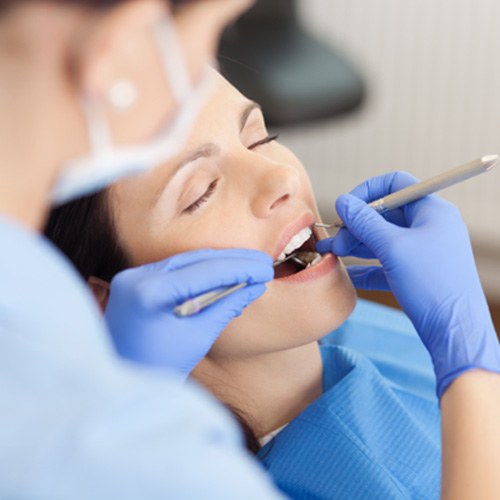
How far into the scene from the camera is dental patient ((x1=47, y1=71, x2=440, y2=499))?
1441 millimetres

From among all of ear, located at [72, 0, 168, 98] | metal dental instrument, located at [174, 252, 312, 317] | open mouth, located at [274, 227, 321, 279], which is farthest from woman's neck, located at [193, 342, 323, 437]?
ear, located at [72, 0, 168, 98]

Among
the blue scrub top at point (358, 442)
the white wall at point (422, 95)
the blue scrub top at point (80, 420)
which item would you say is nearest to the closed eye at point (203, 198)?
the blue scrub top at point (358, 442)

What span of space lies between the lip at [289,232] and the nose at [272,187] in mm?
38

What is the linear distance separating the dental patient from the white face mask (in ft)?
1.79

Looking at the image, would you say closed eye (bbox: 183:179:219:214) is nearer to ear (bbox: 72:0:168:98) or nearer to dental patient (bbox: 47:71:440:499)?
dental patient (bbox: 47:71:440:499)

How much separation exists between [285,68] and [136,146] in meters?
2.07

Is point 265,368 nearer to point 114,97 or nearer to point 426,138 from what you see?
point 114,97

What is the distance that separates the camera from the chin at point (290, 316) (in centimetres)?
144

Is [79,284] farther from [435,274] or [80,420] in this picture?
[435,274]

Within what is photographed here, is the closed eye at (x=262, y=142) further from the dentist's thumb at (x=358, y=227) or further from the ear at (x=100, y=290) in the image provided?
the ear at (x=100, y=290)

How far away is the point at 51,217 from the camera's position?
148 centimetres

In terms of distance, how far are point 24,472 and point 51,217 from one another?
2.58ft

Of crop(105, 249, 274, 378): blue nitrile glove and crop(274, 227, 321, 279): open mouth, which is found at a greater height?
crop(105, 249, 274, 378): blue nitrile glove

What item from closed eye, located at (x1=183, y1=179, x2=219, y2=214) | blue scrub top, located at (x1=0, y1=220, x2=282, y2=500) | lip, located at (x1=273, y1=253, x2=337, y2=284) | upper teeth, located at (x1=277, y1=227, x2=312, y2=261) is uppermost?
blue scrub top, located at (x1=0, y1=220, x2=282, y2=500)
